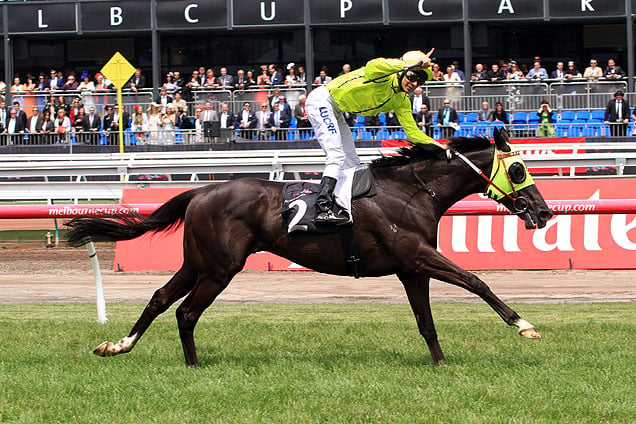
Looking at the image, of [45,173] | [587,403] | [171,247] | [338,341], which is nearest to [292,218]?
[338,341]

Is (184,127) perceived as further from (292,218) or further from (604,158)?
(292,218)

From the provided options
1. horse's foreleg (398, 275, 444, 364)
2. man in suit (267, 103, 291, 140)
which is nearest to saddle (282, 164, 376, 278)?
horse's foreleg (398, 275, 444, 364)

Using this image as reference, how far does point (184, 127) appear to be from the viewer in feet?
72.9

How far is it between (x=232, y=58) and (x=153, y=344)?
65.7 ft

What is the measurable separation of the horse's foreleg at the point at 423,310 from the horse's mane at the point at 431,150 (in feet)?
2.86

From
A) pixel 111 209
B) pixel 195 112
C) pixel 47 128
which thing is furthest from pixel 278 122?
pixel 111 209

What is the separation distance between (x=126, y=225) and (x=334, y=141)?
1.84 m

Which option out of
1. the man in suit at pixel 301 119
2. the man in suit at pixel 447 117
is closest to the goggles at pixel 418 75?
the man in suit at pixel 447 117

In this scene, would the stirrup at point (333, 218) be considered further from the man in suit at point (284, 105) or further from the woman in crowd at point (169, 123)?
the woman in crowd at point (169, 123)

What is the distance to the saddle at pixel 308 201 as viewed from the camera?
6.97m

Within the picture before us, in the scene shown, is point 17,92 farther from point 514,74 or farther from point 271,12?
point 514,74

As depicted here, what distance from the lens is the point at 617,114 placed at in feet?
65.5

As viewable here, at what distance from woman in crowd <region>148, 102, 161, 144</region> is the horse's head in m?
15.6

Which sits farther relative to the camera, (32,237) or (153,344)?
(32,237)
